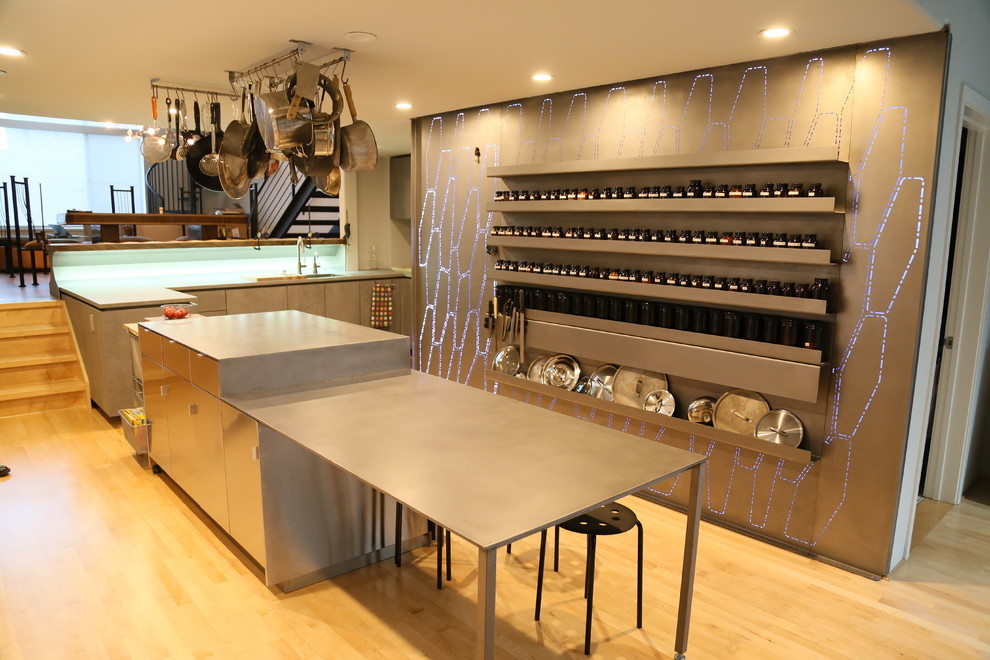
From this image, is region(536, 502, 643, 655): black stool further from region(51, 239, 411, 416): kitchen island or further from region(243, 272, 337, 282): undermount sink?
region(243, 272, 337, 282): undermount sink

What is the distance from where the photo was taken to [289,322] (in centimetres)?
378

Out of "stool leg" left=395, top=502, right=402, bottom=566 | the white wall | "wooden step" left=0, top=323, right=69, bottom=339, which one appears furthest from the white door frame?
"wooden step" left=0, top=323, right=69, bottom=339

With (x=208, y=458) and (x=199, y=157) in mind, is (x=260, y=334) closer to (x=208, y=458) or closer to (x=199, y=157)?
(x=208, y=458)

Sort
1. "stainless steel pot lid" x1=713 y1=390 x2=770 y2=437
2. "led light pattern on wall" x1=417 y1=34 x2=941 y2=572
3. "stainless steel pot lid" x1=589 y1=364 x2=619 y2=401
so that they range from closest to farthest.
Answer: "led light pattern on wall" x1=417 y1=34 x2=941 y2=572 < "stainless steel pot lid" x1=713 y1=390 x2=770 y2=437 < "stainless steel pot lid" x1=589 y1=364 x2=619 y2=401

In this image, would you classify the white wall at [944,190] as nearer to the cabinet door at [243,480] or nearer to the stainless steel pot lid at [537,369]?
the stainless steel pot lid at [537,369]

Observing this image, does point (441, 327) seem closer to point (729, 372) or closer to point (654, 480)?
point (729, 372)

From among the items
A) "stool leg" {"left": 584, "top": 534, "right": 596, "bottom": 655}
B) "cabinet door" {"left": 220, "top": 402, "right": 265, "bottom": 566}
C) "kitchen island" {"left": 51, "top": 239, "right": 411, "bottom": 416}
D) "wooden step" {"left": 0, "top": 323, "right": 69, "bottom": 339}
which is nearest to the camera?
"stool leg" {"left": 584, "top": 534, "right": 596, "bottom": 655}

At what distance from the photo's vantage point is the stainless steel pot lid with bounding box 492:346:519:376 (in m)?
4.55

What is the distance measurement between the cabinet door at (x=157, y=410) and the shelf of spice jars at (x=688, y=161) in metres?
2.40

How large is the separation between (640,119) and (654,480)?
2412 millimetres

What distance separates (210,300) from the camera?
17.9ft

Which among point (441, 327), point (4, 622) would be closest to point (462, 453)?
point (4, 622)

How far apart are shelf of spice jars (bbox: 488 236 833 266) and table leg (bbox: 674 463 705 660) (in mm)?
1296

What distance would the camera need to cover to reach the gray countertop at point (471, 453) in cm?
175
